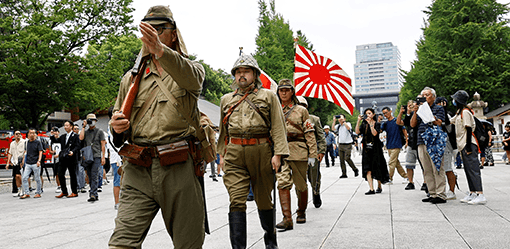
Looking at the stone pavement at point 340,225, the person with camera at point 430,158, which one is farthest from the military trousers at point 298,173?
the person with camera at point 430,158

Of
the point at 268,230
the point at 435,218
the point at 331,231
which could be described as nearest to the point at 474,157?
the point at 435,218

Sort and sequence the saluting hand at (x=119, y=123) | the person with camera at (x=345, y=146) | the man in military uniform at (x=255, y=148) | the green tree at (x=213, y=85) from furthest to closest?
the green tree at (x=213, y=85), the person with camera at (x=345, y=146), the man in military uniform at (x=255, y=148), the saluting hand at (x=119, y=123)

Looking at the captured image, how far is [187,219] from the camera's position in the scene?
9.30 feet

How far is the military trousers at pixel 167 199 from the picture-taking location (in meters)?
2.79

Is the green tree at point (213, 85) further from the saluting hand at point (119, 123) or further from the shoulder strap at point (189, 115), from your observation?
the saluting hand at point (119, 123)

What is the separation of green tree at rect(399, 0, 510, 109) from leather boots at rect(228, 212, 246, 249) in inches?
1353

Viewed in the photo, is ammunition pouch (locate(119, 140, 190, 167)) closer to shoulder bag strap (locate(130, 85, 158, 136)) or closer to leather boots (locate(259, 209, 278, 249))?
shoulder bag strap (locate(130, 85, 158, 136))

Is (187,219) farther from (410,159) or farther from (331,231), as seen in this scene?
(410,159)

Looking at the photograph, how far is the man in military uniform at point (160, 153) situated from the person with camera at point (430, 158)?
5.85 meters

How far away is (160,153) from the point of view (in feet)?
9.13

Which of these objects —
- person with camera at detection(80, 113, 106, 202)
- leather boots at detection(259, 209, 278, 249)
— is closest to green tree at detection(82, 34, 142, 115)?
person with camera at detection(80, 113, 106, 202)

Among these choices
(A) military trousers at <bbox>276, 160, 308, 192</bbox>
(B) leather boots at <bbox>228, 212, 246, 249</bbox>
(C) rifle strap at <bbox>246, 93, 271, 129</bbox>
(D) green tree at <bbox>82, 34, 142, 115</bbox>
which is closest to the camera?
(B) leather boots at <bbox>228, 212, 246, 249</bbox>

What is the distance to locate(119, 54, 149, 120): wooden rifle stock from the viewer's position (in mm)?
2854

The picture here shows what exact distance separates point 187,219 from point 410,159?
854 centimetres
